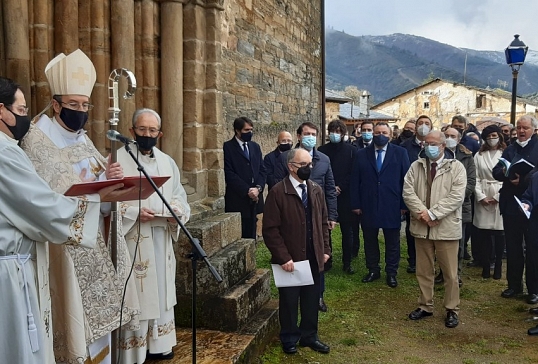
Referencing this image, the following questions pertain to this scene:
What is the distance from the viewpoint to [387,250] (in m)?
6.41

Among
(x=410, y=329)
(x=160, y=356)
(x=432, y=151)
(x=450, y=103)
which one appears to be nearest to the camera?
(x=160, y=356)

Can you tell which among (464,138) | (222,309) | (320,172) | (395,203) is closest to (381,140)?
(395,203)

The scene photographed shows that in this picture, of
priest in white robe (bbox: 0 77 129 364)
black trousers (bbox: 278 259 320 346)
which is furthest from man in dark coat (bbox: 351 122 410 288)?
priest in white robe (bbox: 0 77 129 364)

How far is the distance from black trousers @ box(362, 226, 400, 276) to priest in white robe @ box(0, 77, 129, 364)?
15.1 feet

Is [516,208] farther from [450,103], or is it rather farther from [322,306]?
[450,103]

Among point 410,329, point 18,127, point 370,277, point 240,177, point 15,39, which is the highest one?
point 15,39

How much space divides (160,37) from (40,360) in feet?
9.17

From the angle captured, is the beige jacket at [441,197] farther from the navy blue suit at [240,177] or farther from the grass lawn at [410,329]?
the navy blue suit at [240,177]

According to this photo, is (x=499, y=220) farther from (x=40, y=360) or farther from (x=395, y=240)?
(x=40, y=360)

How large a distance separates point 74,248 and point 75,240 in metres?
0.52

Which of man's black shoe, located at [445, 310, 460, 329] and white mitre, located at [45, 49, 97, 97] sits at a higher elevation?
white mitre, located at [45, 49, 97, 97]

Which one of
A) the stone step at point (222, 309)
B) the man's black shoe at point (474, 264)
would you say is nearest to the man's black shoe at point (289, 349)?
the stone step at point (222, 309)

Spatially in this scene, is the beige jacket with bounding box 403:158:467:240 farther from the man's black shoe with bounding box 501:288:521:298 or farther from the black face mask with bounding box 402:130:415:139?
the black face mask with bounding box 402:130:415:139

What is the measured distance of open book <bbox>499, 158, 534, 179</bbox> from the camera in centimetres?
552
